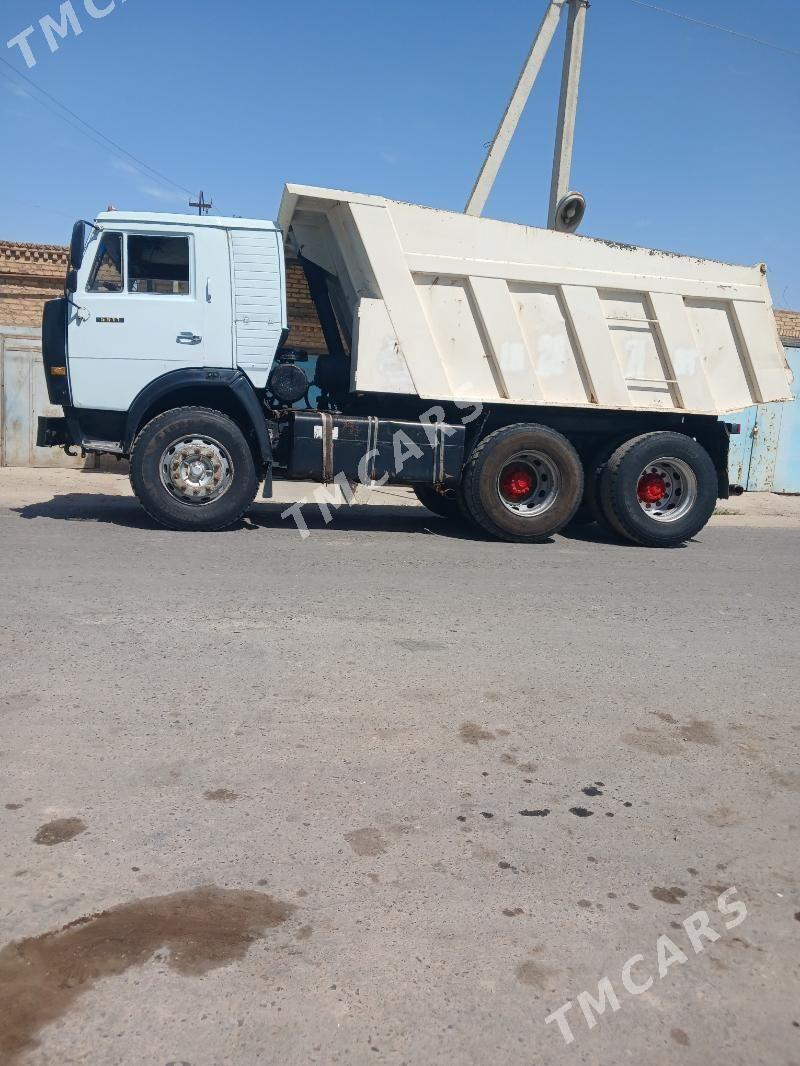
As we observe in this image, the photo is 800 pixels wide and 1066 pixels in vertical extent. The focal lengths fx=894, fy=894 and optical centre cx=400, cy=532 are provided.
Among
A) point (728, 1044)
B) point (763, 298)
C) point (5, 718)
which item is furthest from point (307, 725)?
point (763, 298)

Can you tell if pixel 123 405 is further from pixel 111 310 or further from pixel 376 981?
pixel 376 981

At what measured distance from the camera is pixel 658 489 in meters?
9.58

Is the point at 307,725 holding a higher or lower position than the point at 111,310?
lower

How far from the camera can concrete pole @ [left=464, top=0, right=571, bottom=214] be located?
483 inches

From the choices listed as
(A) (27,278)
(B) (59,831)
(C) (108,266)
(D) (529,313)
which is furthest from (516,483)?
(A) (27,278)

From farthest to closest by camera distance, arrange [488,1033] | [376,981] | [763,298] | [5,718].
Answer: [763,298] < [5,718] < [376,981] < [488,1033]

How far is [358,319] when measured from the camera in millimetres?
8539

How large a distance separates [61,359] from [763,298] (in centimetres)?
714

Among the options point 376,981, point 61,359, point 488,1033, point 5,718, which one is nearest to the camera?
point 488,1033

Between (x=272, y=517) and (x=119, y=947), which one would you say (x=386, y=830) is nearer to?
(x=119, y=947)

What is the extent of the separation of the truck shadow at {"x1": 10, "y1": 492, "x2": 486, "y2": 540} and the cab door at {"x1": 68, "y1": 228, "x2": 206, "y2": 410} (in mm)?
1419

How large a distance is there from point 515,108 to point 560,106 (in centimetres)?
125

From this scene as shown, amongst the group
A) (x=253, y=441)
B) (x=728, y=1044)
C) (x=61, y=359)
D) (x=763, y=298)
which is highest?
(x=763, y=298)

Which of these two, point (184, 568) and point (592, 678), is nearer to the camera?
point (592, 678)
